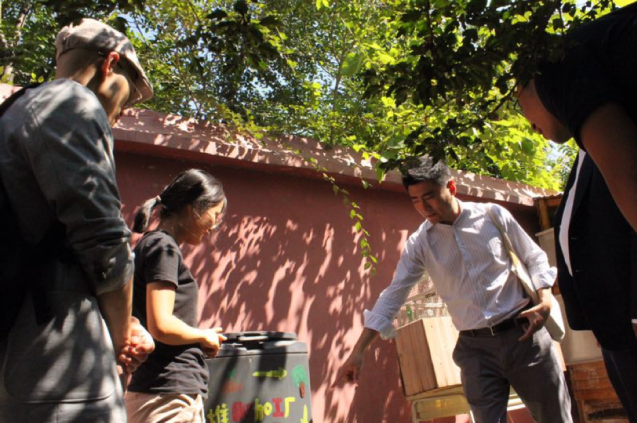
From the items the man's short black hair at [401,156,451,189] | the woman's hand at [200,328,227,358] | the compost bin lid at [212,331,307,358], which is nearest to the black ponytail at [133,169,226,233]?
the woman's hand at [200,328,227,358]

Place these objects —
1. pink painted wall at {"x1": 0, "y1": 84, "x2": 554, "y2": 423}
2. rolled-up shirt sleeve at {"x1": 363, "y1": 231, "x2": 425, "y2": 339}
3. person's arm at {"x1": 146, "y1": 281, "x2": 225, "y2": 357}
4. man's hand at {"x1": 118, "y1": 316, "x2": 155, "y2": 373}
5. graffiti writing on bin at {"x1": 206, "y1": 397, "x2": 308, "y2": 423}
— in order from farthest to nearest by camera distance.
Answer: pink painted wall at {"x1": 0, "y1": 84, "x2": 554, "y2": 423}, rolled-up shirt sleeve at {"x1": 363, "y1": 231, "x2": 425, "y2": 339}, graffiti writing on bin at {"x1": 206, "y1": 397, "x2": 308, "y2": 423}, person's arm at {"x1": 146, "y1": 281, "x2": 225, "y2": 357}, man's hand at {"x1": 118, "y1": 316, "x2": 155, "y2": 373}

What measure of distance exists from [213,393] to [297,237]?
2202mm

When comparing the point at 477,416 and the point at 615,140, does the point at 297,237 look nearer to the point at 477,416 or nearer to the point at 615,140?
the point at 477,416

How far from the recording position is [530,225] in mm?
6926

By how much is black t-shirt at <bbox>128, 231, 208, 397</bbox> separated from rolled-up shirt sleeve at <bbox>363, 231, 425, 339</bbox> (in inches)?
51.8

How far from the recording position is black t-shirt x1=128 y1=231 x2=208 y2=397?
2340 millimetres

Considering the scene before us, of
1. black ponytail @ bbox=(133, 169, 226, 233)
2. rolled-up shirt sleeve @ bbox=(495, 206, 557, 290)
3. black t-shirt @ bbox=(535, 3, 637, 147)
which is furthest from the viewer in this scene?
rolled-up shirt sleeve @ bbox=(495, 206, 557, 290)

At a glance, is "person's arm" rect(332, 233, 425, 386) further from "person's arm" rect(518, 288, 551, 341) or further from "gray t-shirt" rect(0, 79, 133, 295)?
"gray t-shirt" rect(0, 79, 133, 295)

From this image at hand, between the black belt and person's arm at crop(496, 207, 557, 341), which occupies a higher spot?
person's arm at crop(496, 207, 557, 341)

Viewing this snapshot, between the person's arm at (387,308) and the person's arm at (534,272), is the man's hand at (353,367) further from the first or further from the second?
the person's arm at (534,272)

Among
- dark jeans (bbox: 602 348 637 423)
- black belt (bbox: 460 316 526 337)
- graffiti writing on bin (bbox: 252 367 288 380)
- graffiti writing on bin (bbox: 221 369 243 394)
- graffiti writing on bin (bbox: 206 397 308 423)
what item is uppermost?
black belt (bbox: 460 316 526 337)

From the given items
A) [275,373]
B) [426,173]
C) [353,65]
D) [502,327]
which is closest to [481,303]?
[502,327]

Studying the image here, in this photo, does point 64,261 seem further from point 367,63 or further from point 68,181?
point 367,63

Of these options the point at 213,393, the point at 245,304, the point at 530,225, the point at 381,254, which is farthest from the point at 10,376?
the point at 530,225
